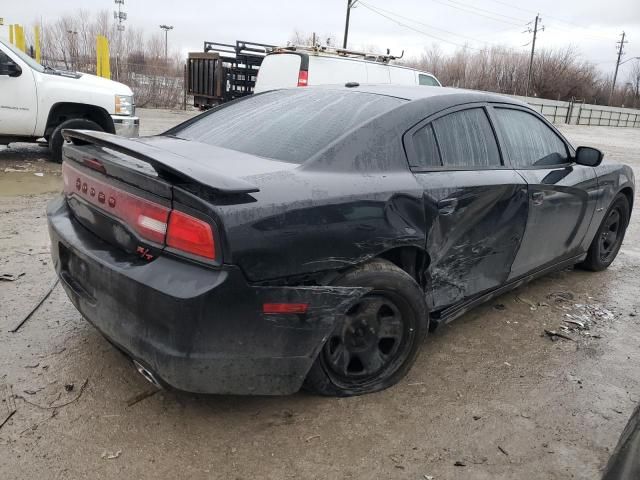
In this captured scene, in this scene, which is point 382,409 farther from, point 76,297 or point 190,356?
point 76,297

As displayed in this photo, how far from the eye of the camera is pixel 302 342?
230 cm

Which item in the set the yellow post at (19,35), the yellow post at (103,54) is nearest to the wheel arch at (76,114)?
the yellow post at (103,54)

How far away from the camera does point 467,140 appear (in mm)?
3182

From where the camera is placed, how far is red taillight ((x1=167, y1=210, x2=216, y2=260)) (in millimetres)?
2059

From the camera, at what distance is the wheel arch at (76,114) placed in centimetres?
813

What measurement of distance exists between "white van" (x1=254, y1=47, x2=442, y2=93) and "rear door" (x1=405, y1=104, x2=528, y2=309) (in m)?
7.68

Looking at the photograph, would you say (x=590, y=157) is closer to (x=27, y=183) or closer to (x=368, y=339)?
(x=368, y=339)

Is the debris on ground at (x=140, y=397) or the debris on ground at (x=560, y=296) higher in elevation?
the debris on ground at (x=560, y=296)

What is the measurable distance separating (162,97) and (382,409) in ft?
80.8

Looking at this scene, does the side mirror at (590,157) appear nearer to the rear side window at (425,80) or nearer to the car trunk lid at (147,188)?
the car trunk lid at (147,188)

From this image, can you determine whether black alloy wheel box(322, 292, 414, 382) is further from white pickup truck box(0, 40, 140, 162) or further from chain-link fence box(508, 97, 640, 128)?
chain-link fence box(508, 97, 640, 128)

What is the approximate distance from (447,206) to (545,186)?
111 centimetres

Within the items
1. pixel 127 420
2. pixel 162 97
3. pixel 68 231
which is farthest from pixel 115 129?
pixel 162 97

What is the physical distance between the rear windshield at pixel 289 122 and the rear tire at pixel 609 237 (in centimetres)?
283
